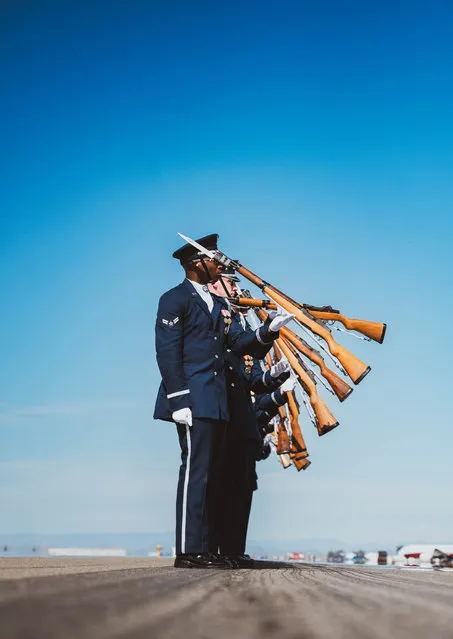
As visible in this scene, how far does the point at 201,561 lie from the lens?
5246mm

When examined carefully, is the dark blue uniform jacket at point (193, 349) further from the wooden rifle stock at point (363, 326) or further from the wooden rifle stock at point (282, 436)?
the wooden rifle stock at point (282, 436)

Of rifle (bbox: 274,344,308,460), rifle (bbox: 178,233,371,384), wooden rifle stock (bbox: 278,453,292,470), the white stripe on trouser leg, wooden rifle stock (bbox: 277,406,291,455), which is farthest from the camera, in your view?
wooden rifle stock (bbox: 278,453,292,470)

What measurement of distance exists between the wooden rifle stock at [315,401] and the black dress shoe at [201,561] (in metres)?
4.36

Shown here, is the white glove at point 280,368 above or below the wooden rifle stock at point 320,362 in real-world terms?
below

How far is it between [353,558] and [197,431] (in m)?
24.5

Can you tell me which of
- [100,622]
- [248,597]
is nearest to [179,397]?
[248,597]

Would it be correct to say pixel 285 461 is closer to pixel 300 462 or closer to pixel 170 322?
pixel 300 462

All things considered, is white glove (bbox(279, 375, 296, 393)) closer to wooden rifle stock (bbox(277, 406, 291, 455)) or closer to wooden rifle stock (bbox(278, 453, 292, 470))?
wooden rifle stock (bbox(277, 406, 291, 455))

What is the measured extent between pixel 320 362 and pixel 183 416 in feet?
12.5

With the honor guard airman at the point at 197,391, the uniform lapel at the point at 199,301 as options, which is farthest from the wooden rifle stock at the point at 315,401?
the uniform lapel at the point at 199,301

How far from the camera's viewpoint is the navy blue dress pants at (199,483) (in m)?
5.56

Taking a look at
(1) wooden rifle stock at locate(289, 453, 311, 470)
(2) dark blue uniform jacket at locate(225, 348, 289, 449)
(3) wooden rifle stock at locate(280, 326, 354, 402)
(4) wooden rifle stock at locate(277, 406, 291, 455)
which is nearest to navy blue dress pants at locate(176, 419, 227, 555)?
(2) dark blue uniform jacket at locate(225, 348, 289, 449)

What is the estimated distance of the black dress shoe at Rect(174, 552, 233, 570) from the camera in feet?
17.1

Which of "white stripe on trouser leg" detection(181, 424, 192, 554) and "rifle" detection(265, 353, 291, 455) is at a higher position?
"rifle" detection(265, 353, 291, 455)
